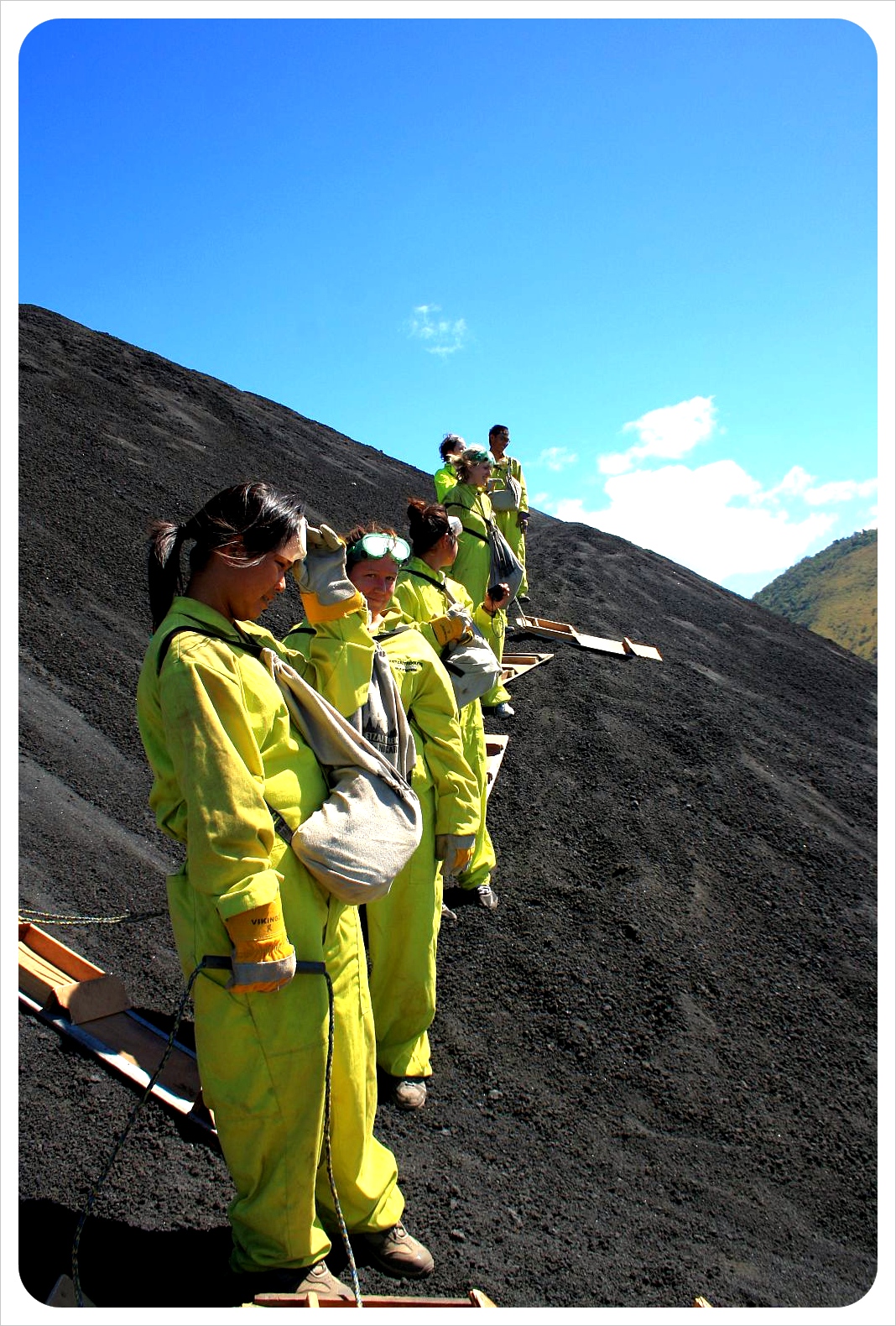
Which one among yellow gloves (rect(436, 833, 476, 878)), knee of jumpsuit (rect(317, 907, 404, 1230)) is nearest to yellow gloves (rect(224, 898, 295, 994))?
knee of jumpsuit (rect(317, 907, 404, 1230))

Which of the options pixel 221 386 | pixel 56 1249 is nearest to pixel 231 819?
pixel 56 1249

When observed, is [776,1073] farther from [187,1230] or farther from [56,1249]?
[56,1249]

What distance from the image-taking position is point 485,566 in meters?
7.00

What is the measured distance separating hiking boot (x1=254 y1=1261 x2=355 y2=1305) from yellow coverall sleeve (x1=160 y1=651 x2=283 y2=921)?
0.94 m

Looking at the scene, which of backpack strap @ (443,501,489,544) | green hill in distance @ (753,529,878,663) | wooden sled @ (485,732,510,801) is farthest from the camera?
green hill in distance @ (753,529,878,663)

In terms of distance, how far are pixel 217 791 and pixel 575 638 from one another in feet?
26.4

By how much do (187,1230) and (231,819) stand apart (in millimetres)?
1396

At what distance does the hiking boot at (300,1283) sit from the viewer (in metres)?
2.14

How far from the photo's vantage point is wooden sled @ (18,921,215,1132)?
116 inches

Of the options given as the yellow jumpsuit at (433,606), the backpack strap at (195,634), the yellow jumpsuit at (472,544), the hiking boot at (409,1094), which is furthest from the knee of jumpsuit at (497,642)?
the backpack strap at (195,634)

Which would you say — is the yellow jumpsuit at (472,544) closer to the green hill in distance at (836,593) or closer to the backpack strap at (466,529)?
the backpack strap at (466,529)

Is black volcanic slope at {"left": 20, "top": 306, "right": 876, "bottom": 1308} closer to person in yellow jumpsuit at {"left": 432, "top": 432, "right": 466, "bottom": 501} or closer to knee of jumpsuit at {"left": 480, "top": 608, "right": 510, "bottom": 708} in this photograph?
knee of jumpsuit at {"left": 480, "top": 608, "right": 510, "bottom": 708}

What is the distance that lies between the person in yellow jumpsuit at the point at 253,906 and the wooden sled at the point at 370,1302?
0.04 metres

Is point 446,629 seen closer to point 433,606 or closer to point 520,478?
point 433,606
